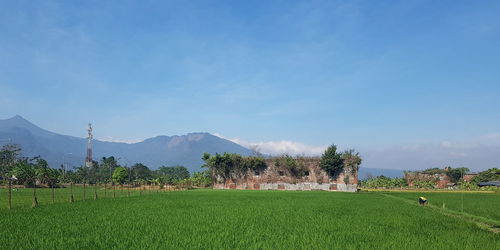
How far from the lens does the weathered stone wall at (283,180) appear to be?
174ft

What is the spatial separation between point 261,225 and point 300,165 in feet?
139

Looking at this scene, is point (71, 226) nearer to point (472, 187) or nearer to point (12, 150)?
point (472, 187)

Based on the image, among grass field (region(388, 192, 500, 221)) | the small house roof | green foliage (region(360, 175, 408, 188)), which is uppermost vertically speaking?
grass field (region(388, 192, 500, 221))

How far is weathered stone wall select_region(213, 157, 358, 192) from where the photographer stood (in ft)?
174

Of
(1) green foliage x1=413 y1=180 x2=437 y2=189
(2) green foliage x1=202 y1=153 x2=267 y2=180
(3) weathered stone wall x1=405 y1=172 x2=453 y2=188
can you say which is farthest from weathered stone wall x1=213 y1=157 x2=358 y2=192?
(3) weathered stone wall x1=405 y1=172 x2=453 y2=188

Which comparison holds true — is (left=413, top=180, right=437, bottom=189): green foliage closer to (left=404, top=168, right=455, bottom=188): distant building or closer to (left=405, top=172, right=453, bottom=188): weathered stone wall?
(left=404, top=168, right=455, bottom=188): distant building

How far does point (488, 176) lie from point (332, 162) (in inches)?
1234

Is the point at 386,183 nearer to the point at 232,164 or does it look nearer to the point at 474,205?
the point at 232,164

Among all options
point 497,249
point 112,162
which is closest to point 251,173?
point 497,249

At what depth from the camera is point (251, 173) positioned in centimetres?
5478

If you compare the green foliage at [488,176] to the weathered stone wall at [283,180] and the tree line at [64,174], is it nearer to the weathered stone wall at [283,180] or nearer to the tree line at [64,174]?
the weathered stone wall at [283,180]

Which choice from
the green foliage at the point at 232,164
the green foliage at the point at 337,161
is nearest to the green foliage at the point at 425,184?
the green foliage at the point at 337,161

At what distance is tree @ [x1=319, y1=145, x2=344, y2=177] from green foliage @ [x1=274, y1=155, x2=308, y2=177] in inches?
114

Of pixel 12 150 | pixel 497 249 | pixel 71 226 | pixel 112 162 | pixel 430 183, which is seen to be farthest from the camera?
pixel 112 162
